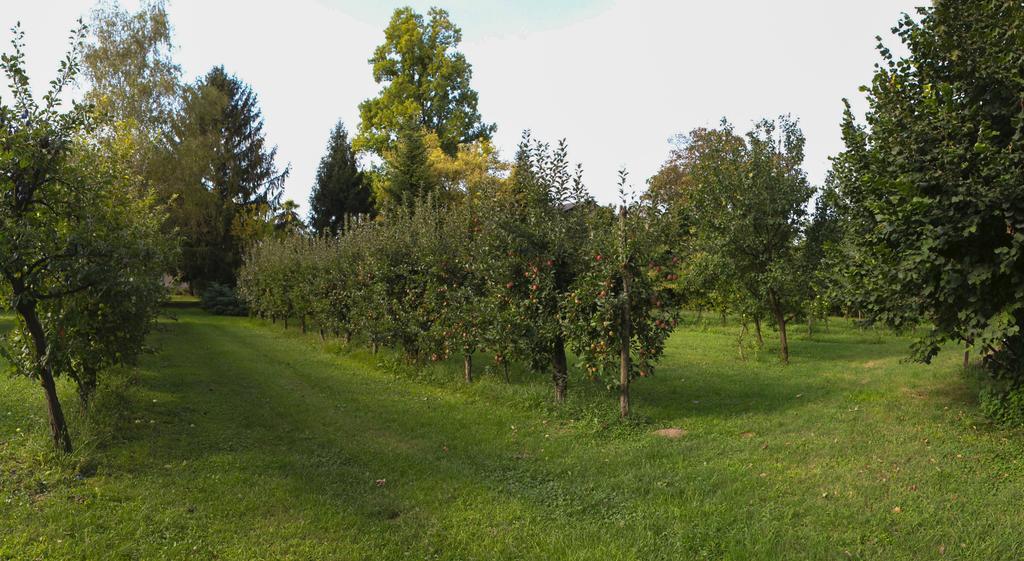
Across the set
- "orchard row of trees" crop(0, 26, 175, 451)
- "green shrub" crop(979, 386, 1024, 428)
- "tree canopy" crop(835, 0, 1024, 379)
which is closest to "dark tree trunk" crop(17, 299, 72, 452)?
"orchard row of trees" crop(0, 26, 175, 451)

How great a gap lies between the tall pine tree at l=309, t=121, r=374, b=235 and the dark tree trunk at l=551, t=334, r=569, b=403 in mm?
27401

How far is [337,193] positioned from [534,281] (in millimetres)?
28703

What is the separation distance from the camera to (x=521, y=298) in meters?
9.36

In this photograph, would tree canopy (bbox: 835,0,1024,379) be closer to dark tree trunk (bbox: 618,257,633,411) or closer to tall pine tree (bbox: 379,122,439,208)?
dark tree trunk (bbox: 618,257,633,411)

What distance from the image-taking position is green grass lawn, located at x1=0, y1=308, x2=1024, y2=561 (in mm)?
4293

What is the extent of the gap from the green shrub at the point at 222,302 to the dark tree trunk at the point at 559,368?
24937 mm

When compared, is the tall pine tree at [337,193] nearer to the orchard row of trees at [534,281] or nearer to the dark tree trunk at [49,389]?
the orchard row of trees at [534,281]

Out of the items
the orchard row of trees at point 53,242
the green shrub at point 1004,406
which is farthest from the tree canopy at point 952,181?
the orchard row of trees at point 53,242

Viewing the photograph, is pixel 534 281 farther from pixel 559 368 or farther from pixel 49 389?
pixel 49 389

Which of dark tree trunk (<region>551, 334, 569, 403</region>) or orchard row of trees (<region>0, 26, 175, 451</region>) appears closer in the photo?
orchard row of trees (<region>0, 26, 175, 451</region>)

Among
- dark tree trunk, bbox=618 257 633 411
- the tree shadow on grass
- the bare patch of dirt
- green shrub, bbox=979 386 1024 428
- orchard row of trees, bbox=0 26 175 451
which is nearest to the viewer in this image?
the tree shadow on grass

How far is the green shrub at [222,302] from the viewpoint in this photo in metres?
30.9

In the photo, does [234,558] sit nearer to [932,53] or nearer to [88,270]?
[88,270]

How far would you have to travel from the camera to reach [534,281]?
8.96m
